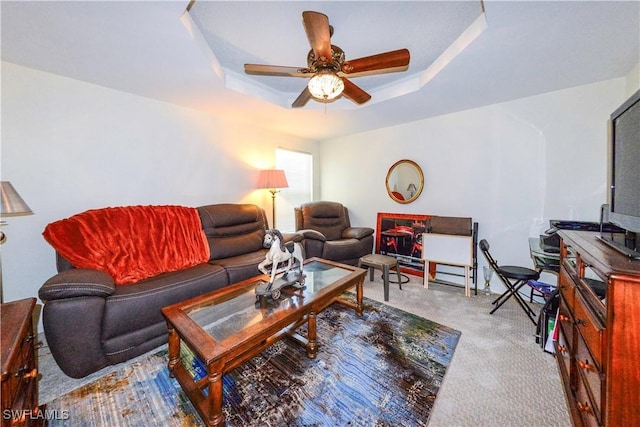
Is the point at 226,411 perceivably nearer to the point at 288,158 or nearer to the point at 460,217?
the point at 460,217

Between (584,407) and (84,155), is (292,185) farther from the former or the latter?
(584,407)

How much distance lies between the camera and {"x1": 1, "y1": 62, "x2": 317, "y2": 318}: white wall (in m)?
1.95

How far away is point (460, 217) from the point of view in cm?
316

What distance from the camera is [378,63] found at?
1.63 m

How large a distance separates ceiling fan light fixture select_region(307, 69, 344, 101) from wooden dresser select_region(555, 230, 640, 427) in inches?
67.4

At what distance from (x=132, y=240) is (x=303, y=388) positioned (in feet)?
6.47

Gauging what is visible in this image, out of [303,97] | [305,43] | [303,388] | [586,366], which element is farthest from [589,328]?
[305,43]

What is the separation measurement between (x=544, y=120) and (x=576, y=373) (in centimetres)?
253

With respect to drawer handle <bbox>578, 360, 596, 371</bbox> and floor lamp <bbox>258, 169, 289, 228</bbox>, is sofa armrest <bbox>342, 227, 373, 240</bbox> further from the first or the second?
drawer handle <bbox>578, 360, 596, 371</bbox>

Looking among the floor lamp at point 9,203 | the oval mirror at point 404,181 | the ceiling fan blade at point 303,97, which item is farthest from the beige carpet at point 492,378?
the ceiling fan blade at point 303,97

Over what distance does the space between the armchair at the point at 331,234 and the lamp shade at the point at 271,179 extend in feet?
2.02

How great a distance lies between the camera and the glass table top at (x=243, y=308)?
141 centimetres

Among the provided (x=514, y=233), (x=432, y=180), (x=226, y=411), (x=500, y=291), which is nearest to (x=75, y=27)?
(x=226, y=411)

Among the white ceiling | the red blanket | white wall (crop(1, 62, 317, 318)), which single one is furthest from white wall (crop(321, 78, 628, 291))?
the red blanket
